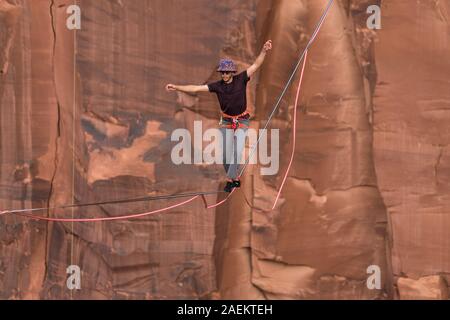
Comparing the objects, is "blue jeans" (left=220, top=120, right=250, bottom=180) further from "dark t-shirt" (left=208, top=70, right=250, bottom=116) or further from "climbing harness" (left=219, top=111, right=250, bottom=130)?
"dark t-shirt" (left=208, top=70, right=250, bottom=116)

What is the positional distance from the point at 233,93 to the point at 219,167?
140 centimetres

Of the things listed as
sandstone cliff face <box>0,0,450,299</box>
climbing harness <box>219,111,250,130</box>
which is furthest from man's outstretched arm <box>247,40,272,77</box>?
sandstone cliff face <box>0,0,450,299</box>

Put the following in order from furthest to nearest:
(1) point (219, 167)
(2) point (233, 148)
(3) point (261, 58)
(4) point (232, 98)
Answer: (1) point (219, 167) → (2) point (233, 148) → (4) point (232, 98) → (3) point (261, 58)

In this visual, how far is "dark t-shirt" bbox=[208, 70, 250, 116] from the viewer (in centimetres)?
674

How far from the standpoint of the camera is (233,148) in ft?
23.0

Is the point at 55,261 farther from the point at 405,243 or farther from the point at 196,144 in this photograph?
the point at 405,243

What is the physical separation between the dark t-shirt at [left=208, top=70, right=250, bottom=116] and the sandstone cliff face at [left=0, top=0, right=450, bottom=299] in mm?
1124

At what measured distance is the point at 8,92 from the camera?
315 inches

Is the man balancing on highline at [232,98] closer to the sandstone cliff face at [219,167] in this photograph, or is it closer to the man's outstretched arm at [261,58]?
the man's outstretched arm at [261,58]

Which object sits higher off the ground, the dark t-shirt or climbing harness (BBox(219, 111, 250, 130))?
the dark t-shirt

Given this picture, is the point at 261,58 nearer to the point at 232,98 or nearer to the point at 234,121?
the point at 232,98

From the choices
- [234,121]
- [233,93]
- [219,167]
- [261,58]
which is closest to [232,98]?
[233,93]

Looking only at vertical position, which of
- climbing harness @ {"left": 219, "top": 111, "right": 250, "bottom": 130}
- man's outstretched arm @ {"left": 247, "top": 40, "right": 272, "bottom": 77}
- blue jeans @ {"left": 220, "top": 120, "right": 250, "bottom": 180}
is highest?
man's outstretched arm @ {"left": 247, "top": 40, "right": 272, "bottom": 77}

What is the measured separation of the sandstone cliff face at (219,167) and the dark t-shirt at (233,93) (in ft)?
3.69
